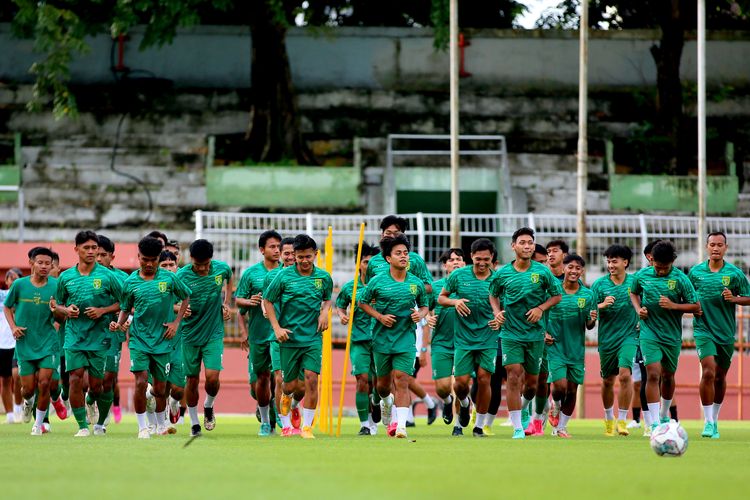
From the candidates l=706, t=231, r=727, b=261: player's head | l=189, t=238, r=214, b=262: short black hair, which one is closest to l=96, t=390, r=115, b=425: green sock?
l=189, t=238, r=214, b=262: short black hair

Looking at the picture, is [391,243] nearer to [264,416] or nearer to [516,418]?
[516,418]

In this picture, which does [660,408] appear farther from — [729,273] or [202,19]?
[202,19]

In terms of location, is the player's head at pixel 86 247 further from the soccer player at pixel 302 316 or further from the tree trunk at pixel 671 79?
the tree trunk at pixel 671 79

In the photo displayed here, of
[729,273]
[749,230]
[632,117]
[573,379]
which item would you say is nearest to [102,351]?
[573,379]

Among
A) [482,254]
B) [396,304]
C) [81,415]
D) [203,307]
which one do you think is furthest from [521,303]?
[81,415]

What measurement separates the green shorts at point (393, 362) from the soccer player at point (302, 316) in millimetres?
959

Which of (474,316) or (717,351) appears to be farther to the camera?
(717,351)

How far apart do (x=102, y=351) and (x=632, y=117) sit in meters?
21.7

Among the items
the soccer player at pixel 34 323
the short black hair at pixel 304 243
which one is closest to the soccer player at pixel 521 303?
the short black hair at pixel 304 243

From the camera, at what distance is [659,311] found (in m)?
17.6

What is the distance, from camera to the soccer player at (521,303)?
55.8ft

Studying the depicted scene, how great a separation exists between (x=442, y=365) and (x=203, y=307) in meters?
3.21

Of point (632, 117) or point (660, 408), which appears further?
point (632, 117)

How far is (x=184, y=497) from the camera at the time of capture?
9359mm
